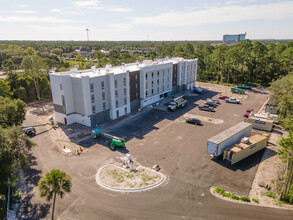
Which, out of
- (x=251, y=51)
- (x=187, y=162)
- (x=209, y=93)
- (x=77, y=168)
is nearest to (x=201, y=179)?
(x=187, y=162)

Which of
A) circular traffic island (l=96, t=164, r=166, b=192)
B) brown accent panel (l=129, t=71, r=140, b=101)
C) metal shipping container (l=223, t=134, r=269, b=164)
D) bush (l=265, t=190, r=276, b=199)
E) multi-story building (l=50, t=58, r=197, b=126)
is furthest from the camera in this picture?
brown accent panel (l=129, t=71, r=140, b=101)

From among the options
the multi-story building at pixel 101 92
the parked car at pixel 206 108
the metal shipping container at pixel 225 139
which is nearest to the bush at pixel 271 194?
the metal shipping container at pixel 225 139

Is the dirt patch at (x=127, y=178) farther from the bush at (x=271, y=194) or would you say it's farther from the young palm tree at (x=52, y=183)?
the bush at (x=271, y=194)

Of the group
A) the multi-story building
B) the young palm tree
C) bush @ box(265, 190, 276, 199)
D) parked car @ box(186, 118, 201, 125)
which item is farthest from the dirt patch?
parked car @ box(186, 118, 201, 125)

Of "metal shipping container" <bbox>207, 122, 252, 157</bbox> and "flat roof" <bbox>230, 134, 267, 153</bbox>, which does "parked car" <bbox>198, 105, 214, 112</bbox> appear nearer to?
"metal shipping container" <bbox>207, 122, 252, 157</bbox>

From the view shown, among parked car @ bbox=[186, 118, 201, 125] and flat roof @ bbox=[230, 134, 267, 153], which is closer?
flat roof @ bbox=[230, 134, 267, 153]

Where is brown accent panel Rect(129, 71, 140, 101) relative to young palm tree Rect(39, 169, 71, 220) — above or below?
above

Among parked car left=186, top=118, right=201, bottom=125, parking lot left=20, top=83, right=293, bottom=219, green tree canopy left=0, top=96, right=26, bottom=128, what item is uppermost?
green tree canopy left=0, top=96, right=26, bottom=128

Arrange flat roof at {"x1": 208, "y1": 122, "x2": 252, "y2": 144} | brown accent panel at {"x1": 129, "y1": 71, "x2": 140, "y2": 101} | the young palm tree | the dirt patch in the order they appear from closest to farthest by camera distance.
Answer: the young palm tree, the dirt patch, flat roof at {"x1": 208, "y1": 122, "x2": 252, "y2": 144}, brown accent panel at {"x1": 129, "y1": 71, "x2": 140, "y2": 101}
